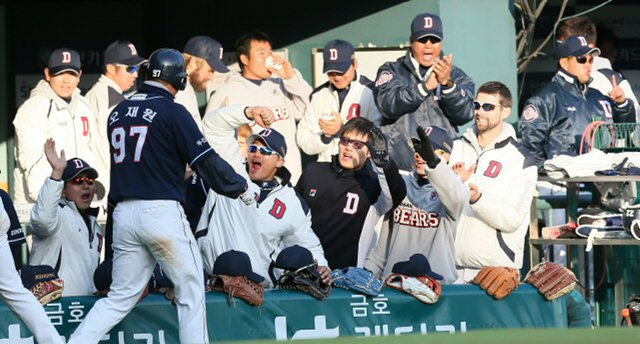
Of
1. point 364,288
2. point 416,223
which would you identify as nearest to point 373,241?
point 416,223

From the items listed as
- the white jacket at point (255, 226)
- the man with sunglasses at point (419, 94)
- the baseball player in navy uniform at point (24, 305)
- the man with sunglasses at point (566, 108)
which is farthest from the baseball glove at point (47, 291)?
the man with sunglasses at point (566, 108)

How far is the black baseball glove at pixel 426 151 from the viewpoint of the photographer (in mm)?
7871

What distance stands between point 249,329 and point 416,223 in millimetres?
1360

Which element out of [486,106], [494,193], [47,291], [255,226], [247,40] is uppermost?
[247,40]

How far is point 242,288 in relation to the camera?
25.0 feet

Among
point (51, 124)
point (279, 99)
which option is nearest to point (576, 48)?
point (279, 99)

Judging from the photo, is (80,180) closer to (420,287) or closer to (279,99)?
(420,287)

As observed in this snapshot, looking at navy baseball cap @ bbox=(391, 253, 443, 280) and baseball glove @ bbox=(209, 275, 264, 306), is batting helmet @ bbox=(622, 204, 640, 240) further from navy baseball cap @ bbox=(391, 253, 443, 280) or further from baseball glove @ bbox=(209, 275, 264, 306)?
baseball glove @ bbox=(209, 275, 264, 306)

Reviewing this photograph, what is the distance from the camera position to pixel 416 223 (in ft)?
27.7

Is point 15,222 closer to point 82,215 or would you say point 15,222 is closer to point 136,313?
point 82,215

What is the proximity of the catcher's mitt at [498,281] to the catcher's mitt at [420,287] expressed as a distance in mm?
277

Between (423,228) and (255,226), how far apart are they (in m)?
1.00

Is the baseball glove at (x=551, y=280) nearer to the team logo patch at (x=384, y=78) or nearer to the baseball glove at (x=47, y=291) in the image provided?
the team logo patch at (x=384, y=78)

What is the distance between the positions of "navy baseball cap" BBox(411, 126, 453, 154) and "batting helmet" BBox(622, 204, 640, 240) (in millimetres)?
1531
